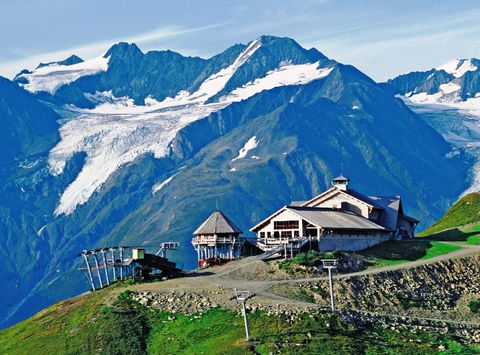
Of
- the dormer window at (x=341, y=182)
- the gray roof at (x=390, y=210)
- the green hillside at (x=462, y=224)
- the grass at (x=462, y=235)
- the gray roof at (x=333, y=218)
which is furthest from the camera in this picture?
the dormer window at (x=341, y=182)

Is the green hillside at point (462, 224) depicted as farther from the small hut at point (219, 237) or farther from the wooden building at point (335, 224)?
the small hut at point (219, 237)

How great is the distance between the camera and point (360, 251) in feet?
443

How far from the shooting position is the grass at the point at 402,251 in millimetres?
129750

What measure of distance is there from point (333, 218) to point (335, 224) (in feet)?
15.3

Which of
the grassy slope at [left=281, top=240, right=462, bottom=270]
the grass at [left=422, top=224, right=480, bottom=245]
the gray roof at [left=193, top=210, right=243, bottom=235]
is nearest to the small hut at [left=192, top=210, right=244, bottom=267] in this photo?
the gray roof at [left=193, top=210, right=243, bottom=235]

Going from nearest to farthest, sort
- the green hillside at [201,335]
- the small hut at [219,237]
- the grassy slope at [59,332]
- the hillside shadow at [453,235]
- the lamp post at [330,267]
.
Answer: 1. the green hillside at [201,335]
2. the grassy slope at [59,332]
3. the lamp post at [330,267]
4. the small hut at [219,237]
5. the hillside shadow at [453,235]

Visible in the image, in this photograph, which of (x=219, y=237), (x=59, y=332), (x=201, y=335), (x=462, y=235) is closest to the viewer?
(x=201, y=335)

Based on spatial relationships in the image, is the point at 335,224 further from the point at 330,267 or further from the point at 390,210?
the point at 330,267

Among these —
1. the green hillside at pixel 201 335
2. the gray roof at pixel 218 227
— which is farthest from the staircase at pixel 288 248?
the green hillside at pixel 201 335

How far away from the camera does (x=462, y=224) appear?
552 feet

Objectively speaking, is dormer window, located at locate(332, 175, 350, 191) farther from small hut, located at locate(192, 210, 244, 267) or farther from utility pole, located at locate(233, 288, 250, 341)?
utility pole, located at locate(233, 288, 250, 341)

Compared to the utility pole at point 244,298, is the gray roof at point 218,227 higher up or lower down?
higher up

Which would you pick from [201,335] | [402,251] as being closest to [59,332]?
[201,335]

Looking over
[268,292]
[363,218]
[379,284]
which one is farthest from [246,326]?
[363,218]
